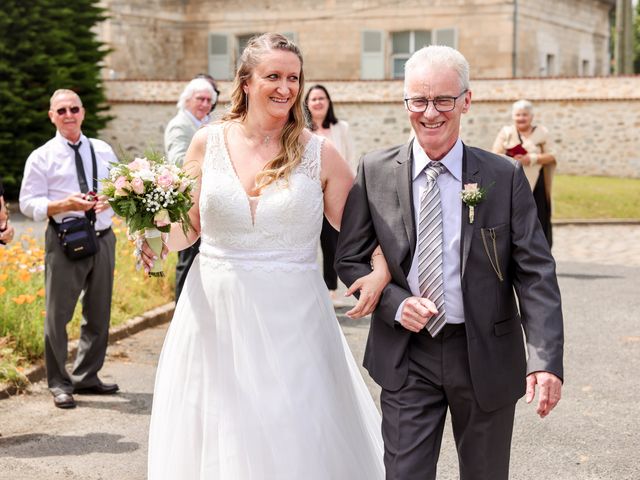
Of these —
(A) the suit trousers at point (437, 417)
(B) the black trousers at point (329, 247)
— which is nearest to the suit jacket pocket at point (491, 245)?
(A) the suit trousers at point (437, 417)

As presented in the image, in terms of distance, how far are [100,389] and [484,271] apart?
4.61 m

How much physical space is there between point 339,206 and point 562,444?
8.53 ft

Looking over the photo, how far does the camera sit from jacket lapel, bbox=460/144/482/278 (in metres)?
4.10

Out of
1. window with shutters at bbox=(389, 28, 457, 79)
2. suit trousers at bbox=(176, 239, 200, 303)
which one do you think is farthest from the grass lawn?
suit trousers at bbox=(176, 239, 200, 303)

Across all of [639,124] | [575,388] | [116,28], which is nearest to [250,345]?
[575,388]

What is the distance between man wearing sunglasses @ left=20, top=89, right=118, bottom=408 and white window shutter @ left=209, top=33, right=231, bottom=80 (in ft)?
112

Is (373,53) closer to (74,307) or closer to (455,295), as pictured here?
(74,307)

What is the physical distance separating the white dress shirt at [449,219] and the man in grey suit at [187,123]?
5.07 m

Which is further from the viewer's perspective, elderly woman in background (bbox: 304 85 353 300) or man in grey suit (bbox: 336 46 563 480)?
elderly woman in background (bbox: 304 85 353 300)

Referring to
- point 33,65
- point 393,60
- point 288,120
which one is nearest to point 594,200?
point 33,65

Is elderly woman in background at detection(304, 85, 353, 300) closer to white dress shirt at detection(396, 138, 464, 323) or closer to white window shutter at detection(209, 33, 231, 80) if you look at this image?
white dress shirt at detection(396, 138, 464, 323)

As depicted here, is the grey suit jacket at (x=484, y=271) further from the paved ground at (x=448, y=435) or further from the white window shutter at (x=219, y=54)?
the white window shutter at (x=219, y=54)

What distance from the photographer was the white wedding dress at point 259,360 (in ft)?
15.6

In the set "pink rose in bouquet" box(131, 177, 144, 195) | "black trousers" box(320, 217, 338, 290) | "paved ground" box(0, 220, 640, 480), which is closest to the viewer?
"pink rose in bouquet" box(131, 177, 144, 195)
